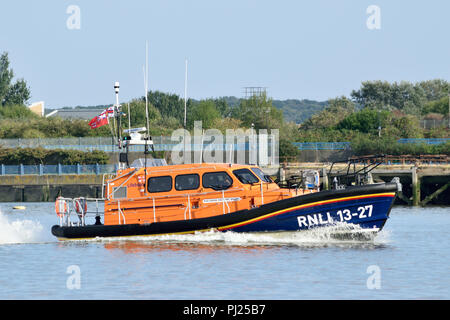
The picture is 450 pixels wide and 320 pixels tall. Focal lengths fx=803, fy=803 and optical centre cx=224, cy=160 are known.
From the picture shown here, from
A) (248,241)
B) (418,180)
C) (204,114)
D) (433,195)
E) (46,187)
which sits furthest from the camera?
(204,114)

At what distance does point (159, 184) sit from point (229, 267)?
183 inches

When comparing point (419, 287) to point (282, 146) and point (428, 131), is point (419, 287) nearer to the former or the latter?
point (282, 146)

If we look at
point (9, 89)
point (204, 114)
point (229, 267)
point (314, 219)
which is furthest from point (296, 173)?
point (9, 89)

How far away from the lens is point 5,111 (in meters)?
104

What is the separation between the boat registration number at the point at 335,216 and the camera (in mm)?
22891

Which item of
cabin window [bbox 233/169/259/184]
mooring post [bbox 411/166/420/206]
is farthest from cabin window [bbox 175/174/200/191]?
mooring post [bbox 411/166/420/206]

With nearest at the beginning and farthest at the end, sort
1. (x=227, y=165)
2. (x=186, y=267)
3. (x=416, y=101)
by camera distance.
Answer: (x=186, y=267) < (x=227, y=165) < (x=416, y=101)

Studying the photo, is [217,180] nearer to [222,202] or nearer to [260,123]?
[222,202]

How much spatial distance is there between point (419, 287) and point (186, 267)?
5.98 metres

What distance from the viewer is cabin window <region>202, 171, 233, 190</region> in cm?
2398

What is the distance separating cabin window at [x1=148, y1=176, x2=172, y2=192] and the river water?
60.5 inches

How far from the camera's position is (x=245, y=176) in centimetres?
2423
